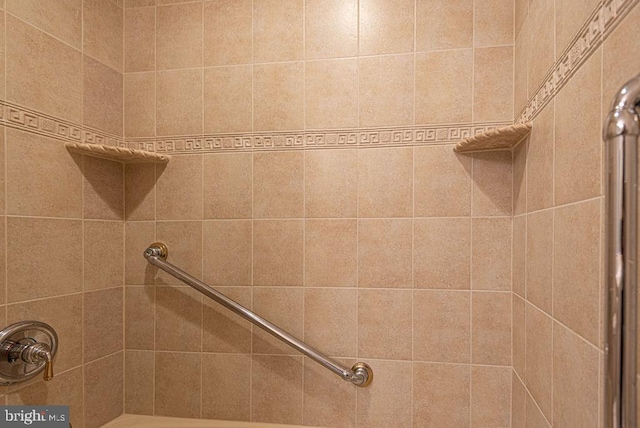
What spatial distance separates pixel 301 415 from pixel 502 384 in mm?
672

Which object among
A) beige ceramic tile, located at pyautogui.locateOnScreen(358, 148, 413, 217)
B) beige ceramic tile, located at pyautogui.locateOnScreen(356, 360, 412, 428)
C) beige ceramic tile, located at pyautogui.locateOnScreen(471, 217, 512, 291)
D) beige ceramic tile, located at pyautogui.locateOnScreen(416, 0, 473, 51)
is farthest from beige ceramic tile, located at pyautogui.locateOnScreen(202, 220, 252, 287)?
beige ceramic tile, located at pyautogui.locateOnScreen(416, 0, 473, 51)

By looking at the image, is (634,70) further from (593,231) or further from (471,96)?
(471,96)

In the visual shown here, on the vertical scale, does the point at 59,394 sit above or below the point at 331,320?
below

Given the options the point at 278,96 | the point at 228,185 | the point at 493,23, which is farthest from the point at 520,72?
the point at 228,185

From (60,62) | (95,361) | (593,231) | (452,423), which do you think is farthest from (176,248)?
(593,231)

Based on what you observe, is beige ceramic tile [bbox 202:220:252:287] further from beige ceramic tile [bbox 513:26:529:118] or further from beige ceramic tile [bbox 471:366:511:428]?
beige ceramic tile [bbox 513:26:529:118]

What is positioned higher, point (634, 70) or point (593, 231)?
point (634, 70)

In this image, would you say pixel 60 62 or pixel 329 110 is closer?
pixel 60 62

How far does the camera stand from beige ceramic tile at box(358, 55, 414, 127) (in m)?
1.34

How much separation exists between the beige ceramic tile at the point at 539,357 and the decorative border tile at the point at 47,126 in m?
1.44

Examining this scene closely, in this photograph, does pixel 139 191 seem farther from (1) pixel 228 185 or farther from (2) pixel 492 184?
(2) pixel 492 184

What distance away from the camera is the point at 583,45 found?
2.38ft

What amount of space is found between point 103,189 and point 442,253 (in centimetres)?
118

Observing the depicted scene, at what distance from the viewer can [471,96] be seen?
4.27ft
